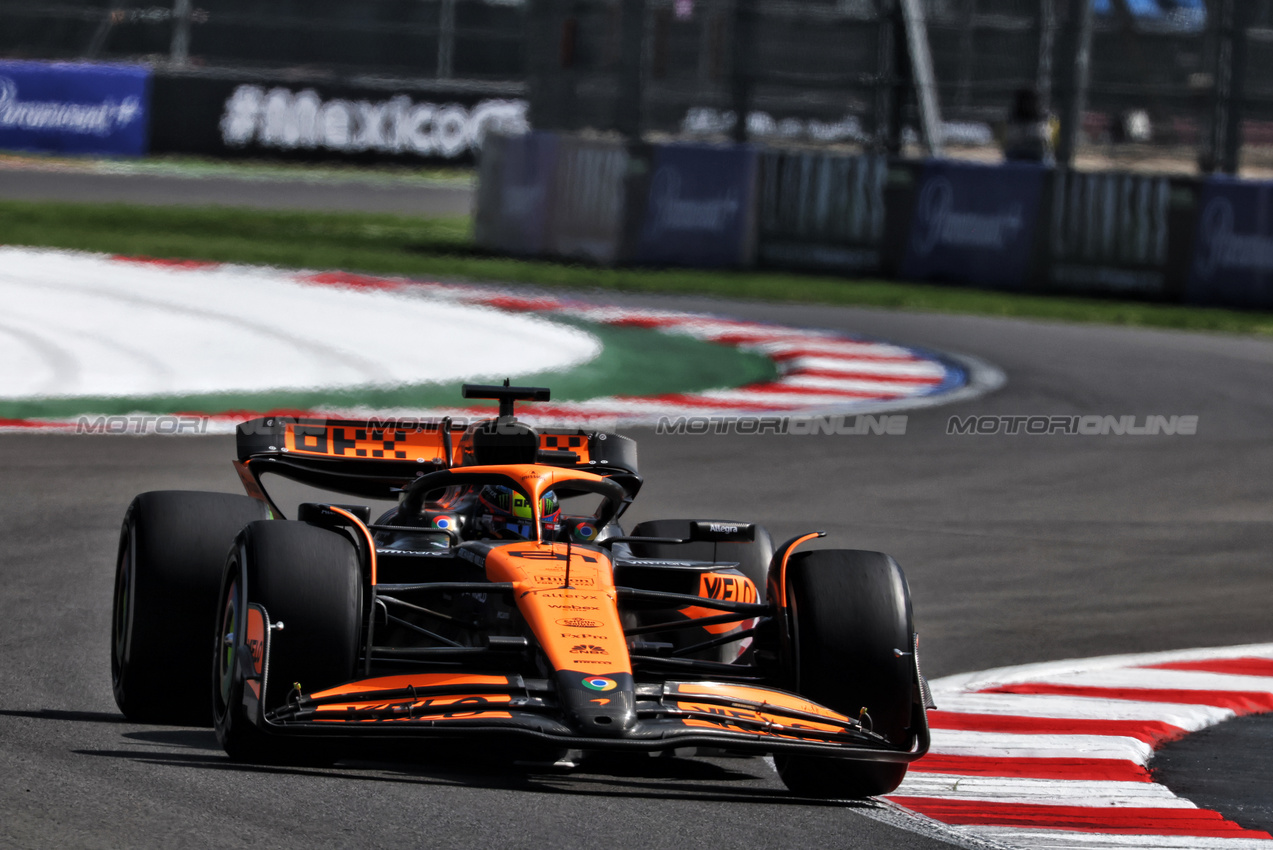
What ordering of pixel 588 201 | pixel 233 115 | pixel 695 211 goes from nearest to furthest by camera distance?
pixel 695 211
pixel 588 201
pixel 233 115

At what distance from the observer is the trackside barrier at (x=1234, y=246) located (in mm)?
20109

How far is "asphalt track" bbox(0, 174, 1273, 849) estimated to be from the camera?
4926 mm

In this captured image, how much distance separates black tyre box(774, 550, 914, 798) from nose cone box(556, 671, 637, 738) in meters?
0.61

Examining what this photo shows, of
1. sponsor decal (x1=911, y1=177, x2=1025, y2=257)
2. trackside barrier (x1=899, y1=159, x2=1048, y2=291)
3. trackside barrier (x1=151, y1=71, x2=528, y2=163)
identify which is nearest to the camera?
trackside barrier (x1=899, y1=159, x2=1048, y2=291)

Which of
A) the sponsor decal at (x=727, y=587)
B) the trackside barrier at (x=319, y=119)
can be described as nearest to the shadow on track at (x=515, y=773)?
the sponsor decal at (x=727, y=587)

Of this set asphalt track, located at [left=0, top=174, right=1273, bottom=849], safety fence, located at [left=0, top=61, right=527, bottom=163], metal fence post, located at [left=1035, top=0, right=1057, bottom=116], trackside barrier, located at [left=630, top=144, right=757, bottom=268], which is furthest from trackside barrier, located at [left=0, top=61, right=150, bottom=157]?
asphalt track, located at [left=0, top=174, right=1273, bottom=849]

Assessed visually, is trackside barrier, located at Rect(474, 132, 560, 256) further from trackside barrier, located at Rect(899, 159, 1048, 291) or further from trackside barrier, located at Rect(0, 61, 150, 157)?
trackside barrier, located at Rect(0, 61, 150, 157)

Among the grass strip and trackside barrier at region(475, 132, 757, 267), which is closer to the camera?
the grass strip

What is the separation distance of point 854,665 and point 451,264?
16.6 meters

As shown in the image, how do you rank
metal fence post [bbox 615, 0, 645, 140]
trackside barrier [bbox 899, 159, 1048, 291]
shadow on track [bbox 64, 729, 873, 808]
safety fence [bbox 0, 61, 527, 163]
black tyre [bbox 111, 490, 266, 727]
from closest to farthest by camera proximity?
shadow on track [bbox 64, 729, 873, 808] → black tyre [bbox 111, 490, 266, 727] → trackside barrier [bbox 899, 159, 1048, 291] → metal fence post [bbox 615, 0, 645, 140] → safety fence [bbox 0, 61, 527, 163]

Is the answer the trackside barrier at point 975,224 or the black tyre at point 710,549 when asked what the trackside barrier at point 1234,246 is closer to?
the trackside barrier at point 975,224

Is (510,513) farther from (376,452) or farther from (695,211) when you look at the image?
(695,211)

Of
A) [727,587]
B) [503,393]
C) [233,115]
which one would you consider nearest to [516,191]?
[233,115]

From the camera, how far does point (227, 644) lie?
560 cm
